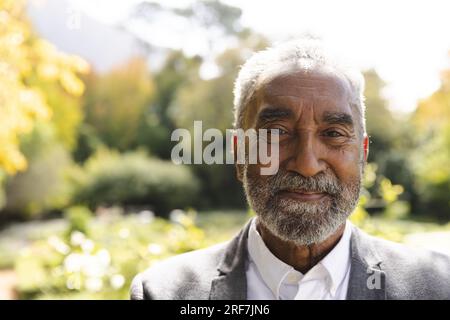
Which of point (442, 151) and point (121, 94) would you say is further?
point (121, 94)

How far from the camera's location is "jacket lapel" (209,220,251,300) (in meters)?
1.06

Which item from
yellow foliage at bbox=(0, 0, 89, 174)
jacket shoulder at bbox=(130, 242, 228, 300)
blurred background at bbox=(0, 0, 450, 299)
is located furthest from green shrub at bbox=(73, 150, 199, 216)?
jacket shoulder at bbox=(130, 242, 228, 300)

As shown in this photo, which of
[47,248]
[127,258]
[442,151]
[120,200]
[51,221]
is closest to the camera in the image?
[127,258]

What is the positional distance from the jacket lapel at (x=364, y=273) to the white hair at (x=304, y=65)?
0.27 metres

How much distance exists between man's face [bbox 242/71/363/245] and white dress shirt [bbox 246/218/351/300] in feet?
0.24

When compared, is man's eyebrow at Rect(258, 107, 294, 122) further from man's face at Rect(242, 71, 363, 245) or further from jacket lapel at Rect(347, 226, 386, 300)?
jacket lapel at Rect(347, 226, 386, 300)

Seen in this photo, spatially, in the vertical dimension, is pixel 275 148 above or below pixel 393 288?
above

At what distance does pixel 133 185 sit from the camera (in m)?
10.7

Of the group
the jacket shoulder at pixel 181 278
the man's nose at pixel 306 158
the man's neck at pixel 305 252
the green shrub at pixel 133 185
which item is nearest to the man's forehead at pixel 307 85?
the man's nose at pixel 306 158

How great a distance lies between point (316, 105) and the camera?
1.02 m

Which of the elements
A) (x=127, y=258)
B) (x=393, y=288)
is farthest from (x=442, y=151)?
(x=393, y=288)

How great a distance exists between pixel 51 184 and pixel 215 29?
4.95 meters

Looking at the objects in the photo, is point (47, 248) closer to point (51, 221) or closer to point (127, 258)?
point (127, 258)
